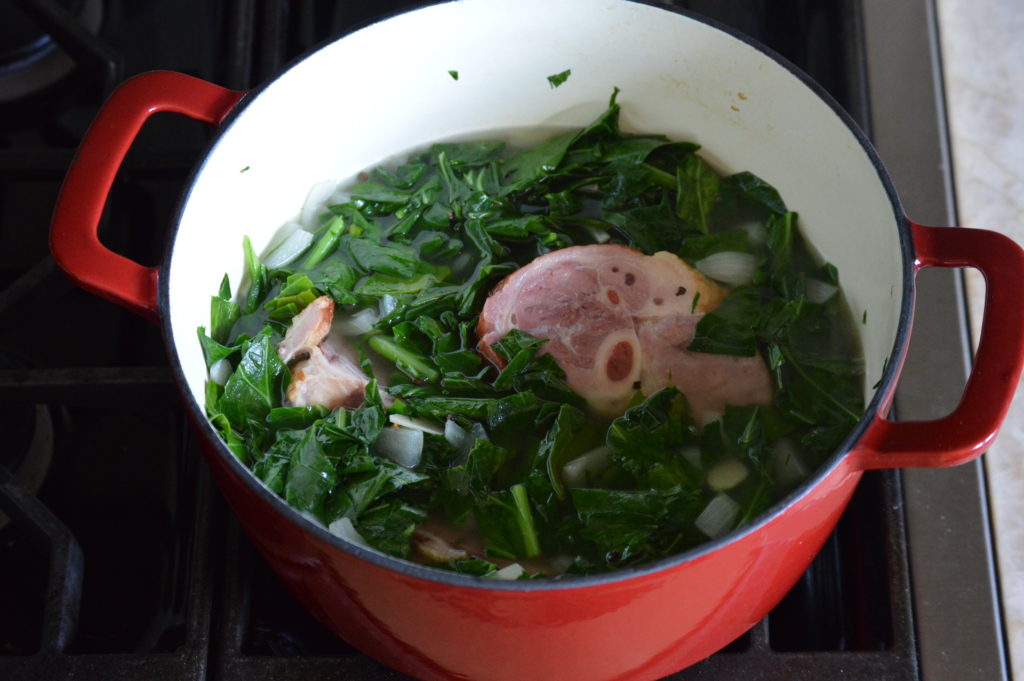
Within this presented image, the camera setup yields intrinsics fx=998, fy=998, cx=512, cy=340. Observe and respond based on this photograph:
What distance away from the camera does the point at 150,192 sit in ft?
4.60

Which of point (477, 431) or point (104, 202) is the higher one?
point (104, 202)

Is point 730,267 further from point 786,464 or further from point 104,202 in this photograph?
point 104,202

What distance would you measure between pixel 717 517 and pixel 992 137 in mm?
778

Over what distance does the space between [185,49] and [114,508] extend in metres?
0.70

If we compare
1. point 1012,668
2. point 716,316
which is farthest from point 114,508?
point 1012,668

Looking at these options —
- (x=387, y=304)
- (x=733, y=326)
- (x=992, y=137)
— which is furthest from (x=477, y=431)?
(x=992, y=137)

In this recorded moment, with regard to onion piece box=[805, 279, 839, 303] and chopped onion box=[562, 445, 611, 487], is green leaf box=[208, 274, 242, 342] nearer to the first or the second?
chopped onion box=[562, 445, 611, 487]

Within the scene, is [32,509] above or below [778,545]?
below

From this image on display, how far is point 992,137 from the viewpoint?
144 centimetres

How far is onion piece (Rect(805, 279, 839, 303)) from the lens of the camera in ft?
4.02

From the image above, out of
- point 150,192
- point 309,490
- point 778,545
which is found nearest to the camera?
point 778,545

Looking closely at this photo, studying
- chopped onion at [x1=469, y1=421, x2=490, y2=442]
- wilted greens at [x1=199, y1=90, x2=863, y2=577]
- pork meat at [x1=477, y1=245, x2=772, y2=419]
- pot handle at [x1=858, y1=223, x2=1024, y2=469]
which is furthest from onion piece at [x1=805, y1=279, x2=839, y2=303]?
chopped onion at [x1=469, y1=421, x2=490, y2=442]

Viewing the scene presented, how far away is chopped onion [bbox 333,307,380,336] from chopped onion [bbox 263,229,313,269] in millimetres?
115

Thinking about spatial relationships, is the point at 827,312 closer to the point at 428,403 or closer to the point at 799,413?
the point at 799,413
